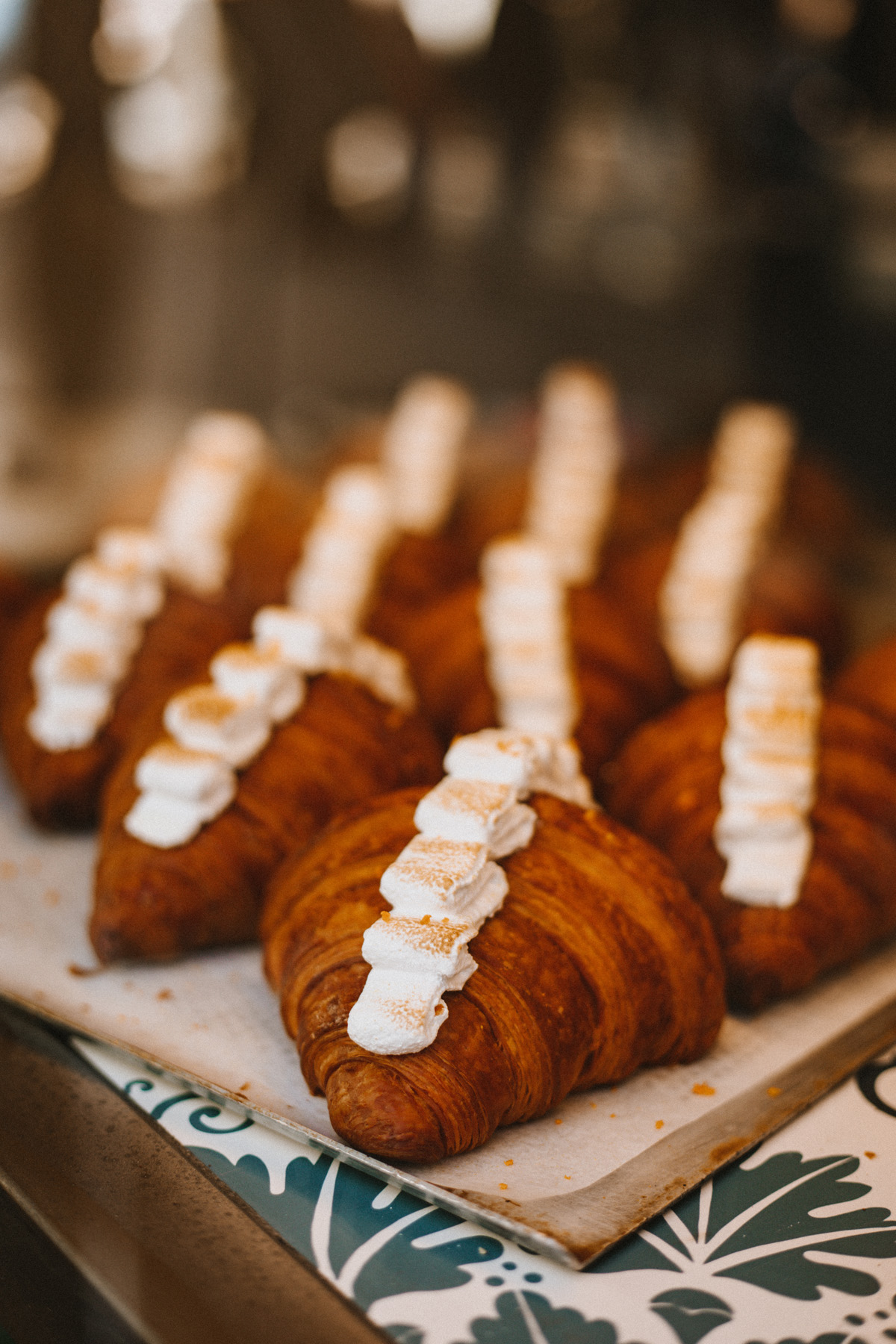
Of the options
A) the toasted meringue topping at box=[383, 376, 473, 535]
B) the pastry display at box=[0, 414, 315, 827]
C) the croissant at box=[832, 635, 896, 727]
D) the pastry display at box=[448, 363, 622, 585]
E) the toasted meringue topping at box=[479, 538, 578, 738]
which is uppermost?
the pastry display at box=[0, 414, 315, 827]

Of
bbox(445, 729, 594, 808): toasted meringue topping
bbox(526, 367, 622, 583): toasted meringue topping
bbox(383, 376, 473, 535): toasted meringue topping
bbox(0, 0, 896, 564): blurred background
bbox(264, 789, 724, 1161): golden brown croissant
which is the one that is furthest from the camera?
bbox(383, 376, 473, 535): toasted meringue topping

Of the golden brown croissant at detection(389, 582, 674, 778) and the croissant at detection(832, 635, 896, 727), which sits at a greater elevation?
the golden brown croissant at detection(389, 582, 674, 778)

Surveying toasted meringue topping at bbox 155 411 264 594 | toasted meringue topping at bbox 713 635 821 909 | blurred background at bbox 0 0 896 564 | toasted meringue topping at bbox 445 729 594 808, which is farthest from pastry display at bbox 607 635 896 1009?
blurred background at bbox 0 0 896 564

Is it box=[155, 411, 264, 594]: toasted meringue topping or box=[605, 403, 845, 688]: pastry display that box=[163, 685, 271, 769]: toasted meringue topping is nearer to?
box=[155, 411, 264, 594]: toasted meringue topping

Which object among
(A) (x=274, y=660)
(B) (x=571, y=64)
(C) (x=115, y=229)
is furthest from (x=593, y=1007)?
(C) (x=115, y=229)

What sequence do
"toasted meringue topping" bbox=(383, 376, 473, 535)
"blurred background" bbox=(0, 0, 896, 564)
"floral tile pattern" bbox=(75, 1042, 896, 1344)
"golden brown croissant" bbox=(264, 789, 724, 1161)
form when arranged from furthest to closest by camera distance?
"toasted meringue topping" bbox=(383, 376, 473, 535) → "blurred background" bbox=(0, 0, 896, 564) → "golden brown croissant" bbox=(264, 789, 724, 1161) → "floral tile pattern" bbox=(75, 1042, 896, 1344)

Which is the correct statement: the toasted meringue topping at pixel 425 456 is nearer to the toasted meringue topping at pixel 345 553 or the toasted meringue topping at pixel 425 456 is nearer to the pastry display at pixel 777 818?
the toasted meringue topping at pixel 345 553

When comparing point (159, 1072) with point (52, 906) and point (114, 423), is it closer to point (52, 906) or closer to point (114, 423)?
point (52, 906)
